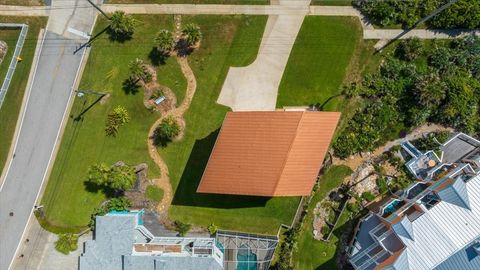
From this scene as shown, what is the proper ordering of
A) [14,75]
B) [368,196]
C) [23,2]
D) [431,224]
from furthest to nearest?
[23,2], [14,75], [368,196], [431,224]

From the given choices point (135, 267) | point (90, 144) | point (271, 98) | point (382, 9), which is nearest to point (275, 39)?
point (271, 98)

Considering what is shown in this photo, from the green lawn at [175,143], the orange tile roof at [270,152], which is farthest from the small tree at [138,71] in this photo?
the orange tile roof at [270,152]

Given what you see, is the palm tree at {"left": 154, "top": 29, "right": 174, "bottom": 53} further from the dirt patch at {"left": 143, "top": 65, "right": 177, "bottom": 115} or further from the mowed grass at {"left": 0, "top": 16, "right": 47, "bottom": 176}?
the mowed grass at {"left": 0, "top": 16, "right": 47, "bottom": 176}

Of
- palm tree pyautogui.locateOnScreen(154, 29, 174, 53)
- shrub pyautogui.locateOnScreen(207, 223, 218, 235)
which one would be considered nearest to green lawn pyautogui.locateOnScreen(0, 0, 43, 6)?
palm tree pyautogui.locateOnScreen(154, 29, 174, 53)

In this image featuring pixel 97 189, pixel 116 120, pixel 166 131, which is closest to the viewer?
pixel 166 131

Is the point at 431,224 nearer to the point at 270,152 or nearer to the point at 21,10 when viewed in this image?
the point at 270,152

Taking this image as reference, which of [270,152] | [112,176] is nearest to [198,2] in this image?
[270,152]

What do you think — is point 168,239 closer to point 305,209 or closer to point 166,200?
point 166,200
